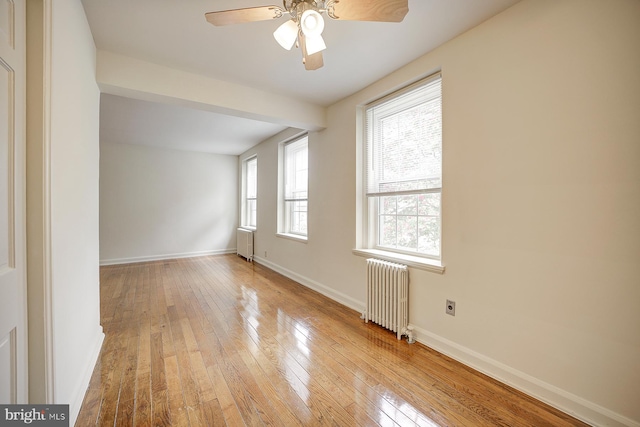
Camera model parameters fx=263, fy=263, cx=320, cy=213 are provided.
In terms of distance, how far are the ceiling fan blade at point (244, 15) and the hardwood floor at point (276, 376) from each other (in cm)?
227

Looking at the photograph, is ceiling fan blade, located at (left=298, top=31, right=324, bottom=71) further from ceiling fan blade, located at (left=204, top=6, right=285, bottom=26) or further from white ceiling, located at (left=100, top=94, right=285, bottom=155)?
white ceiling, located at (left=100, top=94, right=285, bottom=155)

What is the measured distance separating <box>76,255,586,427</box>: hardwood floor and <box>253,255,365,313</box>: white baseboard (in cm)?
10

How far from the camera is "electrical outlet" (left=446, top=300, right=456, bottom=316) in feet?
7.12

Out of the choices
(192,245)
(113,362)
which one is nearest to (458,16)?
(113,362)

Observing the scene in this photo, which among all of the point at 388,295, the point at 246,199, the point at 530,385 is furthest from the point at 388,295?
the point at 246,199

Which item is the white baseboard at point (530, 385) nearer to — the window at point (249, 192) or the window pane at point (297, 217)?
the window pane at point (297, 217)

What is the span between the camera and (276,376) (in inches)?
75.4

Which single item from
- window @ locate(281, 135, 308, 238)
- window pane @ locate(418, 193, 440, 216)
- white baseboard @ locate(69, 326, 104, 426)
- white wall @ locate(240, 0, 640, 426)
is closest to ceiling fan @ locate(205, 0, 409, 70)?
white wall @ locate(240, 0, 640, 426)

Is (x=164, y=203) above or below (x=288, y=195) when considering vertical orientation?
below

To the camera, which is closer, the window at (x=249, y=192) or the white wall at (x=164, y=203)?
the white wall at (x=164, y=203)

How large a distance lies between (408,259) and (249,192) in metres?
5.04

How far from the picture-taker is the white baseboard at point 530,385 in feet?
4.82

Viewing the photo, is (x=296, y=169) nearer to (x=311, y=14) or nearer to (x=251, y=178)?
(x=251, y=178)

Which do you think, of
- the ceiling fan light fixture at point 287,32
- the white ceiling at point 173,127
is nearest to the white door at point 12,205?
the ceiling fan light fixture at point 287,32
